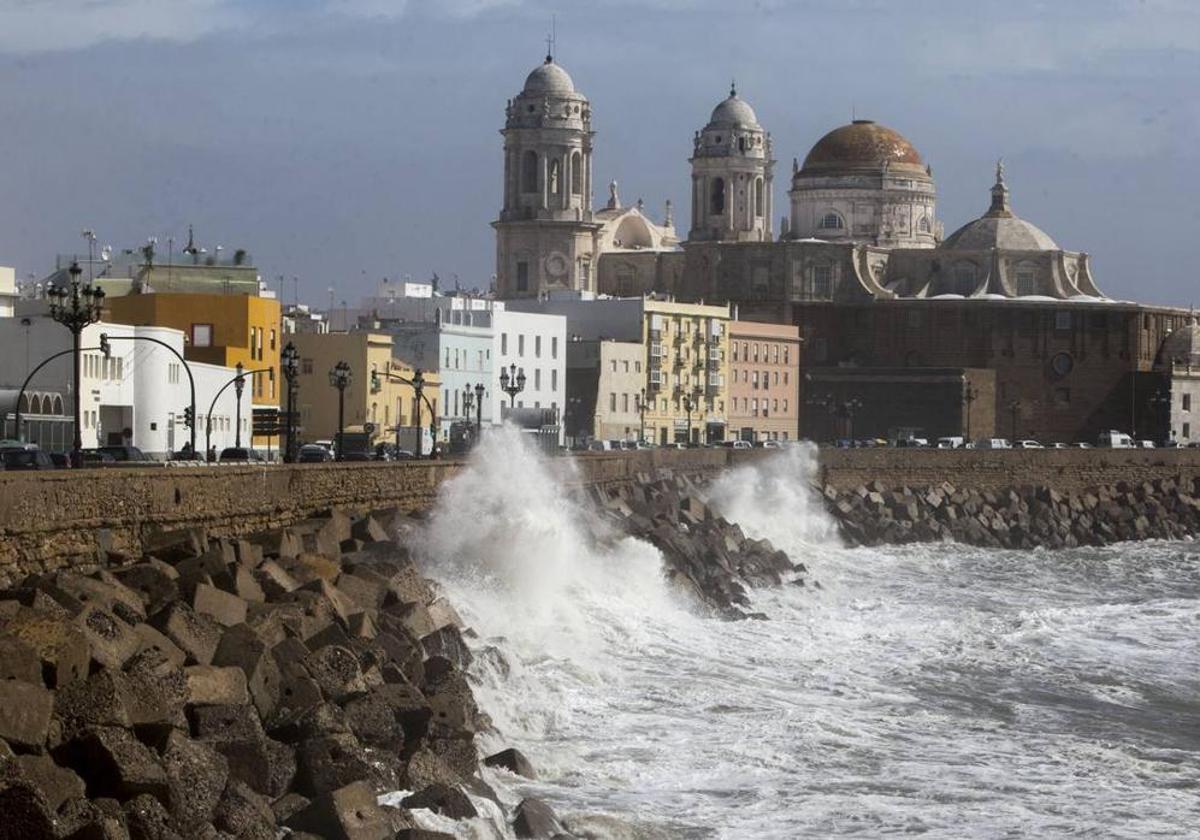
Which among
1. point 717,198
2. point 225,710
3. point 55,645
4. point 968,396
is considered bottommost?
point 225,710

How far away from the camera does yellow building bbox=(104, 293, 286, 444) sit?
57.8 m

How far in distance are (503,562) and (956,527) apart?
32.2 m

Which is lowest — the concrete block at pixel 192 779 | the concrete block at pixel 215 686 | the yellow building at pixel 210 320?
the concrete block at pixel 192 779

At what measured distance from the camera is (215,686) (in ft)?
52.1

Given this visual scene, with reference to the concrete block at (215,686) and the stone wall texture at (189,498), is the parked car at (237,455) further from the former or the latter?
the concrete block at (215,686)

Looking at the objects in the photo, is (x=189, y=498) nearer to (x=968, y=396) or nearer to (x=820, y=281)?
(x=968, y=396)

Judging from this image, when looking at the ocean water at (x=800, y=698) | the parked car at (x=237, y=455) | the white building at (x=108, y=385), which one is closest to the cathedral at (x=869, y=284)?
the white building at (x=108, y=385)

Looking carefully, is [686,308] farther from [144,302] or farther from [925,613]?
[925,613]

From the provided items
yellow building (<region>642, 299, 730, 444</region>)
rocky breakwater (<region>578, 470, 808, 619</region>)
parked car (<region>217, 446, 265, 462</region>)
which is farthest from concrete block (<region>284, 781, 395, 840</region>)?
yellow building (<region>642, 299, 730, 444</region>)

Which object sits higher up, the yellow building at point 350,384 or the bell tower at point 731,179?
the bell tower at point 731,179

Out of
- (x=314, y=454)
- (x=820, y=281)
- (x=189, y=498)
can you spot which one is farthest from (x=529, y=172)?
(x=189, y=498)

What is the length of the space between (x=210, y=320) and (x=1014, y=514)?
20167 mm

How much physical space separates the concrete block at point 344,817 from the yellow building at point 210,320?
142ft

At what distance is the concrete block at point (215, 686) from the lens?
1570cm
